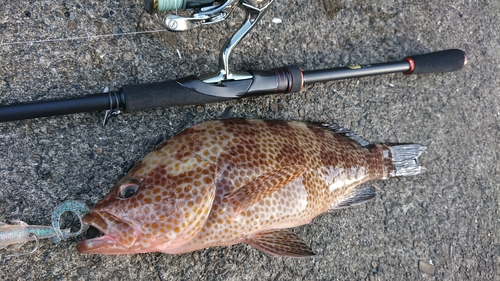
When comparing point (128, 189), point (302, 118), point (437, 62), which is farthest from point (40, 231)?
point (437, 62)

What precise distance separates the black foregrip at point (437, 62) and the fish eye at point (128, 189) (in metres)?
1.93

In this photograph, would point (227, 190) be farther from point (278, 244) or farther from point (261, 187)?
point (278, 244)

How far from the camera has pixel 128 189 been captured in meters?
1.77

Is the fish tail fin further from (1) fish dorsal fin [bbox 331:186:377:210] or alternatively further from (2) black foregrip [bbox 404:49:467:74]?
(2) black foregrip [bbox 404:49:467:74]

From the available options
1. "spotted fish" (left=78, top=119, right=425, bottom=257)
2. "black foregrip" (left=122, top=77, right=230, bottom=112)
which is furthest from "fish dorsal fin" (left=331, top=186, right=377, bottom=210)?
"black foregrip" (left=122, top=77, right=230, bottom=112)

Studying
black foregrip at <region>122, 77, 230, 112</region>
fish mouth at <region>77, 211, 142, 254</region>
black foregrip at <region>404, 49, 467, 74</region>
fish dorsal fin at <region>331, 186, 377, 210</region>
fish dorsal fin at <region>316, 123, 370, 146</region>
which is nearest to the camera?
fish mouth at <region>77, 211, 142, 254</region>

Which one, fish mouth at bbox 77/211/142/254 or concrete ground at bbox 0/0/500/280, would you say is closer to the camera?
fish mouth at bbox 77/211/142/254

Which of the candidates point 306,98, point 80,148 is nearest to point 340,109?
point 306,98

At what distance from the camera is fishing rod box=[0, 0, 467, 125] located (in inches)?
70.8

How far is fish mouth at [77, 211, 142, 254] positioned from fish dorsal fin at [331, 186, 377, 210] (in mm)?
1204

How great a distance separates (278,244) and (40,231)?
1.14 meters

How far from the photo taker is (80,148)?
201cm

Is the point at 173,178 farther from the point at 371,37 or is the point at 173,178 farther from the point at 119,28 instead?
the point at 371,37

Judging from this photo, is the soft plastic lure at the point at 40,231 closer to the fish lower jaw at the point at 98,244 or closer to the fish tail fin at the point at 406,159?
the fish lower jaw at the point at 98,244
